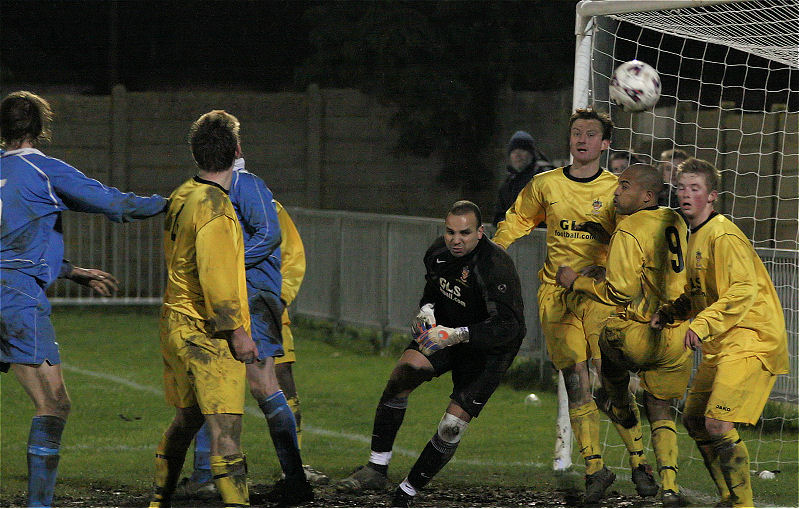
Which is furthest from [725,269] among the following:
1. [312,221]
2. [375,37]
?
[375,37]

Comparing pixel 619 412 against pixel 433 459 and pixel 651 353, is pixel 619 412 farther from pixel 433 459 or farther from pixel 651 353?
pixel 433 459

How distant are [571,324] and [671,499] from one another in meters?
1.14

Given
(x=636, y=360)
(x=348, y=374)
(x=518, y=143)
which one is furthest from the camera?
(x=348, y=374)

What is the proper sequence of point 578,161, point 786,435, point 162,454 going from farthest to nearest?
point 786,435 → point 578,161 → point 162,454

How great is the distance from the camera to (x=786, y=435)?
29.1 ft

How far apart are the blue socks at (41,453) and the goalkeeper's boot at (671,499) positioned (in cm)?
310

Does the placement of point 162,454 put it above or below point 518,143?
below

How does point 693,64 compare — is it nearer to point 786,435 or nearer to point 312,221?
point 312,221

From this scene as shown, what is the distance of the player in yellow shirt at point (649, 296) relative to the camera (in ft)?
20.5

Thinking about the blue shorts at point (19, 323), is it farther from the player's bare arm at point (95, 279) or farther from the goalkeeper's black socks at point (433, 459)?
the goalkeeper's black socks at point (433, 459)

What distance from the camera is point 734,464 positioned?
6004 millimetres

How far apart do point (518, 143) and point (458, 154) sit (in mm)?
8342

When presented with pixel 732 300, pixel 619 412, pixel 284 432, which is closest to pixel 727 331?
pixel 732 300

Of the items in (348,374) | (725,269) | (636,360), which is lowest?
(348,374)
